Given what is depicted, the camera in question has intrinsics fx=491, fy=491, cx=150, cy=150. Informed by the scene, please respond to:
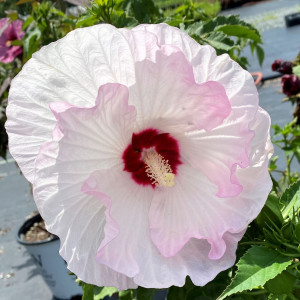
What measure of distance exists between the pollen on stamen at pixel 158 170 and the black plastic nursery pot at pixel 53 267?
1.41 metres

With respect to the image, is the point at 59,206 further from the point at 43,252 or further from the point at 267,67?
the point at 267,67

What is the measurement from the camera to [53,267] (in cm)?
207

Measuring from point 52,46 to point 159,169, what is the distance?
22cm

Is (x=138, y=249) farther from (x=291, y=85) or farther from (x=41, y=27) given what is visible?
(x=291, y=85)

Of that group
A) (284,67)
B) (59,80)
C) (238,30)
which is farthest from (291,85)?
(59,80)

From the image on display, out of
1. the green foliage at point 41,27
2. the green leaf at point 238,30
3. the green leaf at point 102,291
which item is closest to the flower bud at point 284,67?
the green foliage at point 41,27

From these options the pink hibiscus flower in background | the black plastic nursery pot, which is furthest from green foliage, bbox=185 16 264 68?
the black plastic nursery pot

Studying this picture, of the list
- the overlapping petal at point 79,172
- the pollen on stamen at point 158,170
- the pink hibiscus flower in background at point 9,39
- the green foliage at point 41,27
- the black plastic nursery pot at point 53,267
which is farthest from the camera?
the black plastic nursery pot at point 53,267

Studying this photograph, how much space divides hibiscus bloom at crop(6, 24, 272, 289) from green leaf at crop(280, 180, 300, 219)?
0.39 feet

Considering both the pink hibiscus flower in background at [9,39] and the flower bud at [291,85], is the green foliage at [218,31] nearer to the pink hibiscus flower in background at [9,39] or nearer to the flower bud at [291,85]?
the flower bud at [291,85]

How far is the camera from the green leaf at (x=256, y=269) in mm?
560

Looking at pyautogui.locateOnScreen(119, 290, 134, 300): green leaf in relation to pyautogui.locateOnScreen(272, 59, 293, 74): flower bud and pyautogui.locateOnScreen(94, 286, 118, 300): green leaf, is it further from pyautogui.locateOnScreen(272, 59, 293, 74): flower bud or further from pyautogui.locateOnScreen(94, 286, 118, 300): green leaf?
pyautogui.locateOnScreen(272, 59, 293, 74): flower bud

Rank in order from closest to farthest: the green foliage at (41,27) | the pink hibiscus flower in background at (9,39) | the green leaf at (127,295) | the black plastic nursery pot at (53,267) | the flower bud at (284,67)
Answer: the green leaf at (127,295)
the green foliage at (41,27)
the pink hibiscus flower in background at (9,39)
the flower bud at (284,67)
the black plastic nursery pot at (53,267)

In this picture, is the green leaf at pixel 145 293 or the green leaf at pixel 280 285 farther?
the green leaf at pixel 145 293
